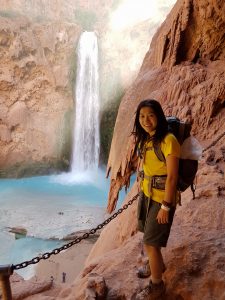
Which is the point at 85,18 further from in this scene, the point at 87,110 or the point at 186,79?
the point at 186,79

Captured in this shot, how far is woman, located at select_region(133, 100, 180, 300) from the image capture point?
212cm

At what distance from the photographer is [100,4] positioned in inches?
909

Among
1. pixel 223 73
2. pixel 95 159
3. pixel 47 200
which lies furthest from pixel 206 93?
pixel 95 159

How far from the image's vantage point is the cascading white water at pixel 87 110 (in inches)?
786

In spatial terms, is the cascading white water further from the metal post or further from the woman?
the metal post

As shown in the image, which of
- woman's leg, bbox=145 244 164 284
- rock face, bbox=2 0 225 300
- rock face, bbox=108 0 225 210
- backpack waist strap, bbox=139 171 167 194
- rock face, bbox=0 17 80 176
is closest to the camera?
backpack waist strap, bbox=139 171 167 194

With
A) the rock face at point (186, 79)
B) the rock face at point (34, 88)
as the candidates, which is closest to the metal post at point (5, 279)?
the rock face at point (186, 79)

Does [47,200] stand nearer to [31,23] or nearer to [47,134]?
[47,134]

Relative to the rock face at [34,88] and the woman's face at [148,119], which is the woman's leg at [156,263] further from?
the rock face at [34,88]

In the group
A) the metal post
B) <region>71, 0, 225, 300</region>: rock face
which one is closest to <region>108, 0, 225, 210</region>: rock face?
<region>71, 0, 225, 300</region>: rock face

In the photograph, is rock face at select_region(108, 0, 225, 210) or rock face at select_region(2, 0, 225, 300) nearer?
rock face at select_region(2, 0, 225, 300)

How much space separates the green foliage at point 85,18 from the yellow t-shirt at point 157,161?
72.2 feet

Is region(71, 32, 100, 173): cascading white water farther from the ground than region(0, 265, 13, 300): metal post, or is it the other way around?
region(71, 32, 100, 173): cascading white water

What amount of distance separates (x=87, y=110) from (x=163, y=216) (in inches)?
723
